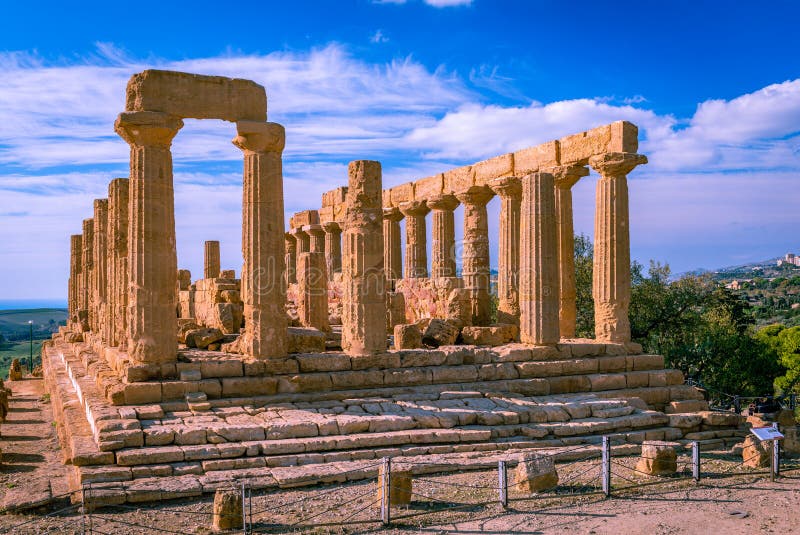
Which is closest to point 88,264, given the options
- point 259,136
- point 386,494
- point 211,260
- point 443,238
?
point 211,260

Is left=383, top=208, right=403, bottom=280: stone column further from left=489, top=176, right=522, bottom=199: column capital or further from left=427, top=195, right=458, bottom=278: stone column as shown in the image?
left=489, top=176, right=522, bottom=199: column capital

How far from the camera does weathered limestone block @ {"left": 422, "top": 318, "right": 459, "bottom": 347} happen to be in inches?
714

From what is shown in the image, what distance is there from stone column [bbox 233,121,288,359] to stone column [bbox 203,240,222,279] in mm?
17629

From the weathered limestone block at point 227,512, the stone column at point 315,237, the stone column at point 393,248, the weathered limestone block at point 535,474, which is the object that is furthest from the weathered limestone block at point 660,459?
the stone column at point 315,237

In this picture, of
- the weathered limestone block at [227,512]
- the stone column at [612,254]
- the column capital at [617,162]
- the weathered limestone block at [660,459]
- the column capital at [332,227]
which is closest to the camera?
the weathered limestone block at [227,512]

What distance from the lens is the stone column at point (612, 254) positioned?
1841 centimetres

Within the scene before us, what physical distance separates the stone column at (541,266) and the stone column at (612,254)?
1.53 m

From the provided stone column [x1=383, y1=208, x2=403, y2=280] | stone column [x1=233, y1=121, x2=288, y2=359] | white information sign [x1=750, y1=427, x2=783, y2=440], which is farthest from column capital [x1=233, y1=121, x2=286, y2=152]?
stone column [x1=383, y1=208, x2=403, y2=280]

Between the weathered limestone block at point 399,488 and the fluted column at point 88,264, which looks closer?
the weathered limestone block at point 399,488

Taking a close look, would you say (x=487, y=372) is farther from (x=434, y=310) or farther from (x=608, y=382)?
(x=434, y=310)

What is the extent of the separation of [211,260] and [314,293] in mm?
15135

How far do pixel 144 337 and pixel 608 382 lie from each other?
34.2 feet

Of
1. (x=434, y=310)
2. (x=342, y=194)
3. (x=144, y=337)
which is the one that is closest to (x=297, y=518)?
(x=144, y=337)

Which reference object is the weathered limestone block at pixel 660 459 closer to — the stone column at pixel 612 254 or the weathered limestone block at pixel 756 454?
the weathered limestone block at pixel 756 454
